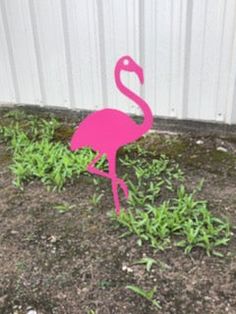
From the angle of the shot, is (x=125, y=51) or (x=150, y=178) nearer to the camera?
(x=150, y=178)

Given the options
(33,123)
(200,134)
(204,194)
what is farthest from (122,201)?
(33,123)

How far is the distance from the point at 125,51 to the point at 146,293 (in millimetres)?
1777

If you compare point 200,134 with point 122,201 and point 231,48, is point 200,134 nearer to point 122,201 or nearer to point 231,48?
point 231,48

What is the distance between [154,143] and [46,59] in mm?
1049

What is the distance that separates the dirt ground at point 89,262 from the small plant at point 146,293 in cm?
2

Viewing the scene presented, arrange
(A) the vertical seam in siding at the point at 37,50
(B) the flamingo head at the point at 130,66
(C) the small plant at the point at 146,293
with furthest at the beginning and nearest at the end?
1. (A) the vertical seam in siding at the point at 37,50
2. (B) the flamingo head at the point at 130,66
3. (C) the small plant at the point at 146,293

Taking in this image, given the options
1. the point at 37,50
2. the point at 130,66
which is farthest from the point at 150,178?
the point at 37,50

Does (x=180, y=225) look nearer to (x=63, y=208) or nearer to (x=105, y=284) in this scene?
(x=105, y=284)

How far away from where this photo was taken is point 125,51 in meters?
3.03

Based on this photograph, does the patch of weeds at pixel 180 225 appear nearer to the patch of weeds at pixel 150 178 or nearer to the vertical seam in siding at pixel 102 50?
the patch of weeds at pixel 150 178

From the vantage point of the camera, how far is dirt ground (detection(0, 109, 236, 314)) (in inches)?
71.4

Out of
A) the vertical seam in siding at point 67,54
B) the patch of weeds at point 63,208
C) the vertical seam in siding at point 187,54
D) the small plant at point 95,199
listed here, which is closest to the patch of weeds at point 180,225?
the small plant at point 95,199

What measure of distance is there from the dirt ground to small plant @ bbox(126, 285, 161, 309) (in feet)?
0.05

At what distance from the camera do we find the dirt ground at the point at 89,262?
1813 millimetres
